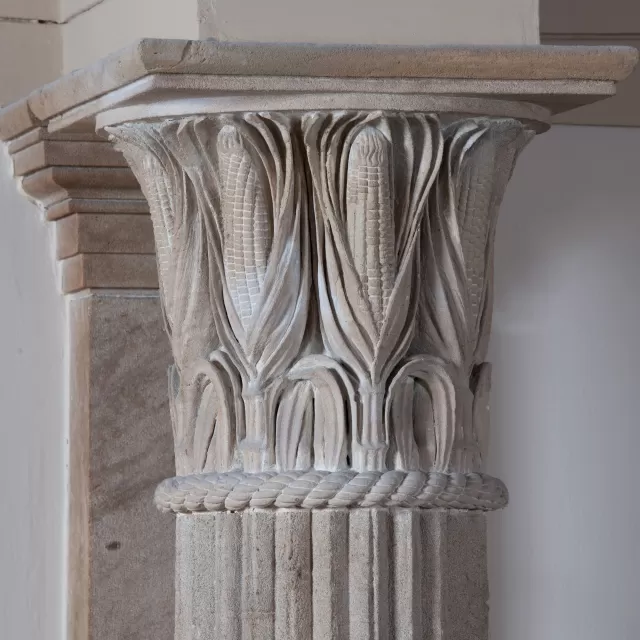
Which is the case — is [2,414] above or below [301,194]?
below

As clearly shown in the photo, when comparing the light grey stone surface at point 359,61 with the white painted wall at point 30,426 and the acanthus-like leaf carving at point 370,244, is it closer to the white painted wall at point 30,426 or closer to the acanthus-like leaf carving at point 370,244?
the acanthus-like leaf carving at point 370,244

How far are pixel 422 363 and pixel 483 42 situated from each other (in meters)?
0.48

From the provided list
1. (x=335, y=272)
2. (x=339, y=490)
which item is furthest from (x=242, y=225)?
(x=339, y=490)

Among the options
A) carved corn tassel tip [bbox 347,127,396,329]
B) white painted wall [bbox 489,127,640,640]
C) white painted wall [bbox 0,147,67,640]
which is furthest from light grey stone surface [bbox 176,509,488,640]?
white painted wall [bbox 489,127,640,640]

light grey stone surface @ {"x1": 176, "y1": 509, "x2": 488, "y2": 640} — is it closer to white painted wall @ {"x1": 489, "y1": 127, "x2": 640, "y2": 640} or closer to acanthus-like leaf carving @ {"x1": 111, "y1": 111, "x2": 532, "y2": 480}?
acanthus-like leaf carving @ {"x1": 111, "y1": 111, "x2": 532, "y2": 480}

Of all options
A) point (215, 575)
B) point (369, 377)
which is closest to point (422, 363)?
point (369, 377)

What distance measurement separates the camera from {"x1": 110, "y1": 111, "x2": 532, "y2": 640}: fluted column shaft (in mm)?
2062

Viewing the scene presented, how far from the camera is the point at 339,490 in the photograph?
2061mm

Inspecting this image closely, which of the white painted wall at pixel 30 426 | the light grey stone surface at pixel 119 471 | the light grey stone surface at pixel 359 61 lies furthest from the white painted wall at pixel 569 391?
the light grey stone surface at pixel 359 61

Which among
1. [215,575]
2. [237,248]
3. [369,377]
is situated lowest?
[215,575]

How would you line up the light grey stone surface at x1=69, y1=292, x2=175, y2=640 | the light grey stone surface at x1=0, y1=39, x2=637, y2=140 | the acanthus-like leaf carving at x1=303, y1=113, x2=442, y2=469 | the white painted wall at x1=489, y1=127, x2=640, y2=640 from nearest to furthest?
the light grey stone surface at x1=0, y1=39, x2=637, y2=140, the acanthus-like leaf carving at x1=303, y1=113, x2=442, y2=469, the light grey stone surface at x1=69, y1=292, x2=175, y2=640, the white painted wall at x1=489, y1=127, x2=640, y2=640

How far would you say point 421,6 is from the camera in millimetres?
2123

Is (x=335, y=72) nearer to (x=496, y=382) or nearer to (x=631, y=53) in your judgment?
(x=631, y=53)

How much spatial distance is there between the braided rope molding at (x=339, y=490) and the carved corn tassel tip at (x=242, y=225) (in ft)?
0.77
